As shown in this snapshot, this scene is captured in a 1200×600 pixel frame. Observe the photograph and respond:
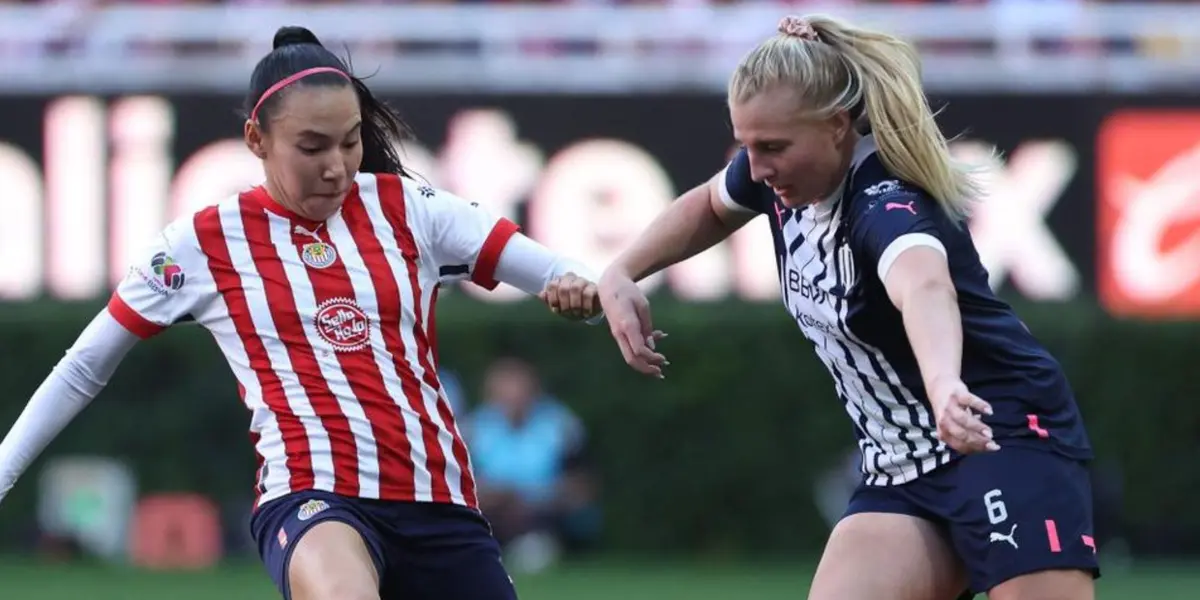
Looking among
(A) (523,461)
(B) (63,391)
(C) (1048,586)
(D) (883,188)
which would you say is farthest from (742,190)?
(A) (523,461)

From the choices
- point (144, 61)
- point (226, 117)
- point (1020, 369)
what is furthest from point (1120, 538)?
point (1020, 369)

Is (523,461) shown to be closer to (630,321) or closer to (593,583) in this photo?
(593,583)

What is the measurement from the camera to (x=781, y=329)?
43.1ft

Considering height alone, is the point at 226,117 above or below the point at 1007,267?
above

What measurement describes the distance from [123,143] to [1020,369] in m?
9.25

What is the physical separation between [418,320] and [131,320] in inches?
28.8

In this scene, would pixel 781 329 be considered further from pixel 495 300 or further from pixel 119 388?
pixel 119 388

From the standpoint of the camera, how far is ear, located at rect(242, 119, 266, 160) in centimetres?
534

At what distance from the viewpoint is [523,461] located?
12711mm

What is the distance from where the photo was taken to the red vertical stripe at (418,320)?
17.8 feet

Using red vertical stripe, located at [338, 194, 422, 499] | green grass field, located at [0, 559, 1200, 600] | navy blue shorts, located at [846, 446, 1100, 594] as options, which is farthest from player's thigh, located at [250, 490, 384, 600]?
green grass field, located at [0, 559, 1200, 600]

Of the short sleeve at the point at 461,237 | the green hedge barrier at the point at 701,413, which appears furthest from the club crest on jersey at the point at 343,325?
the green hedge barrier at the point at 701,413

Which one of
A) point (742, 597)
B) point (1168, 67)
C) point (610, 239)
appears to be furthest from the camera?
point (1168, 67)

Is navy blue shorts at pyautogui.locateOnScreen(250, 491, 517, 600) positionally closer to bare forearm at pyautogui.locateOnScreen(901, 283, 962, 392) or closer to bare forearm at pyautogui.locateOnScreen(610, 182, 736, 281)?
bare forearm at pyautogui.locateOnScreen(610, 182, 736, 281)
